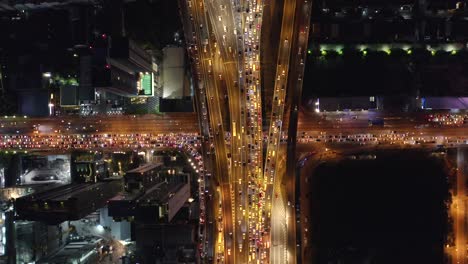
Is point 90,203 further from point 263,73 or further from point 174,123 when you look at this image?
point 263,73

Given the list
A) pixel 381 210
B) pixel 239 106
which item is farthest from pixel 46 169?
pixel 381 210

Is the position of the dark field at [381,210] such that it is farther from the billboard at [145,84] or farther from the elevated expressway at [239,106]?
the billboard at [145,84]

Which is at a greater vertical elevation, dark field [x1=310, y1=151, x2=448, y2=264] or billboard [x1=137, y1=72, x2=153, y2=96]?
billboard [x1=137, y1=72, x2=153, y2=96]

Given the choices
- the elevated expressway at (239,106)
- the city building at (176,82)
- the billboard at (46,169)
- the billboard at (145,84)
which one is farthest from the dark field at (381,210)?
the billboard at (46,169)

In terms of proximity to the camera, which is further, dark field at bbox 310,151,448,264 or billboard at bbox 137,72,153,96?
billboard at bbox 137,72,153,96

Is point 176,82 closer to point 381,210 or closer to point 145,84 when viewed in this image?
point 145,84

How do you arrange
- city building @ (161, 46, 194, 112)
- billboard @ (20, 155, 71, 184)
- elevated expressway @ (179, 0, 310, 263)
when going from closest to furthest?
elevated expressway @ (179, 0, 310, 263) → city building @ (161, 46, 194, 112) → billboard @ (20, 155, 71, 184)

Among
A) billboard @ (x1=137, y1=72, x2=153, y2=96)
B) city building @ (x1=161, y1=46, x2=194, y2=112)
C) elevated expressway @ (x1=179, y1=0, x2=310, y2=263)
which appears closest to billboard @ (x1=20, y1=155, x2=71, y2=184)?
billboard @ (x1=137, y1=72, x2=153, y2=96)

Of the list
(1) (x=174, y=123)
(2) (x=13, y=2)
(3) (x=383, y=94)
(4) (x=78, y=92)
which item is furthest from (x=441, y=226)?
(2) (x=13, y=2)

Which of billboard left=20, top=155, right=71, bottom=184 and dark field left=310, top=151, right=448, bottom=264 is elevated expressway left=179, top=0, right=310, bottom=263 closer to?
dark field left=310, top=151, right=448, bottom=264
